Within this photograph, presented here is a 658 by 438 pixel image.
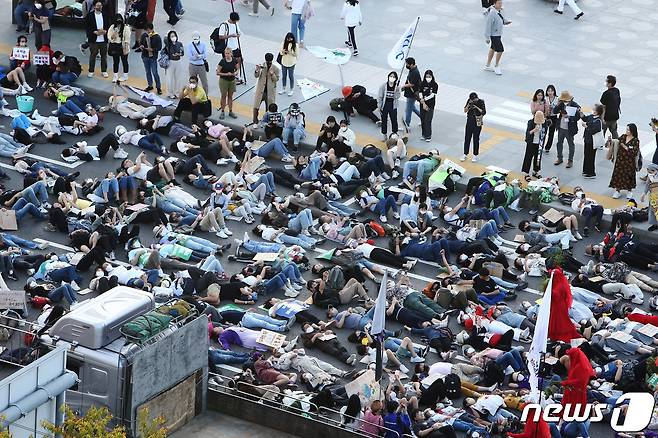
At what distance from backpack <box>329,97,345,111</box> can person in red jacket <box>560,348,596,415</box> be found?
46.9 ft

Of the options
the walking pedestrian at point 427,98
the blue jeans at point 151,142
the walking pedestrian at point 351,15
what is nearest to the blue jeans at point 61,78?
the blue jeans at point 151,142

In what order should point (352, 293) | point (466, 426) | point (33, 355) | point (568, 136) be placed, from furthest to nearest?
point (568, 136), point (352, 293), point (466, 426), point (33, 355)

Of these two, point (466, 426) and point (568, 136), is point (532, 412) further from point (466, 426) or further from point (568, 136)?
point (568, 136)

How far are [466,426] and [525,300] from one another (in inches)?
217

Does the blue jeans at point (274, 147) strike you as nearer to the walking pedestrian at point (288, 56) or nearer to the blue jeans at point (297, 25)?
the walking pedestrian at point (288, 56)

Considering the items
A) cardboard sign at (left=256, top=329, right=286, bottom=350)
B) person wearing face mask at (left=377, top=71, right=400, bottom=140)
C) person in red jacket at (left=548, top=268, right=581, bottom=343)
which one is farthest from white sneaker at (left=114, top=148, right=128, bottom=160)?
person in red jacket at (left=548, top=268, right=581, bottom=343)

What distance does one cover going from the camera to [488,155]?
132ft

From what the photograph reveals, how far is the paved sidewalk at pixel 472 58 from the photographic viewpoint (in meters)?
41.2

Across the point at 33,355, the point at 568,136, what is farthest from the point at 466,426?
the point at 568,136

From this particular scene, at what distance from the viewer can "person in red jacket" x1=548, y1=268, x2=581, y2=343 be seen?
31578mm

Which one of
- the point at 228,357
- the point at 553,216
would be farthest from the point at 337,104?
the point at 228,357

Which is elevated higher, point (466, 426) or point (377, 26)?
point (377, 26)

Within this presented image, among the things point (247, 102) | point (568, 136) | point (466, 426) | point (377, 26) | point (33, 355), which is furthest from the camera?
point (377, 26)

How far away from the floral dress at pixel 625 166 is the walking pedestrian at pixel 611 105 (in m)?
1.89
